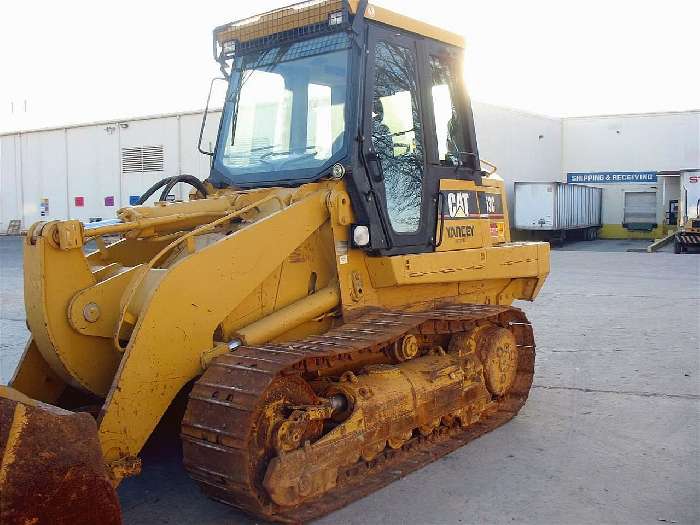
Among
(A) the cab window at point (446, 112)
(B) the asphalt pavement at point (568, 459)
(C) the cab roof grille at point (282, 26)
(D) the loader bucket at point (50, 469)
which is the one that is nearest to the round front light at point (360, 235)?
(A) the cab window at point (446, 112)

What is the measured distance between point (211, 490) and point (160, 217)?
188cm

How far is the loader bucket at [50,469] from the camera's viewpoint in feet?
9.71

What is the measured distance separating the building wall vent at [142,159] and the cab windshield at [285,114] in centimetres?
2281

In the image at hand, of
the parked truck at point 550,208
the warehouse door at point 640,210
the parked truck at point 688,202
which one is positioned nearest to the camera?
the parked truck at point 688,202

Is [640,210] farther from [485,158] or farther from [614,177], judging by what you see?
[485,158]

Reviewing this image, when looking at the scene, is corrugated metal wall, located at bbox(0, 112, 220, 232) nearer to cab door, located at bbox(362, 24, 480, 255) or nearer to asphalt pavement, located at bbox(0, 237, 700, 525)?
asphalt pavement, located at bbox(0, 237, 700, 525)

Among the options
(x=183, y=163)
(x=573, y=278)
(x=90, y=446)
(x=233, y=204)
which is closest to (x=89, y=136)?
(x=183, y=163)

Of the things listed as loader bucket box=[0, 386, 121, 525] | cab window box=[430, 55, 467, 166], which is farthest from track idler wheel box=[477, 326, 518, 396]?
loader bucket box=[0, 386, 121, 525]

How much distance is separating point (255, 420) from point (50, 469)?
113 cm

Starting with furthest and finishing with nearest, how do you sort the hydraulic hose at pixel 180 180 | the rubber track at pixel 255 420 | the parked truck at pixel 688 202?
the parked truck at pixel 688 202
the hydraulic hose at pixel 180 180
the rubber track at pixel 255 420

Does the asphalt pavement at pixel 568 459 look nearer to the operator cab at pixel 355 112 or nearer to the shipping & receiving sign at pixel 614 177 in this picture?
the operator cab at pixel 355 112

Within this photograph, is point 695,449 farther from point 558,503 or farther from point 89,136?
point 89,136

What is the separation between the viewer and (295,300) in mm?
4906

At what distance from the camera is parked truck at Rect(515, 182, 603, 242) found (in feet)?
91.5
